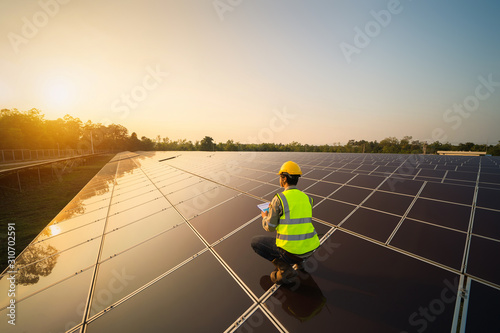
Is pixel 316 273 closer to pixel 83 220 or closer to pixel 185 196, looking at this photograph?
pixel 185 196

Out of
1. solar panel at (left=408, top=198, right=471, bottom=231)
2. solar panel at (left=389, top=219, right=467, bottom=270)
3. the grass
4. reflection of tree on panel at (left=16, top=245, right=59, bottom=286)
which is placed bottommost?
the grass

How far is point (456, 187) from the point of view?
23.4 feet

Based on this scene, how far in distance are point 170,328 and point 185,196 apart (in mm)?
7123

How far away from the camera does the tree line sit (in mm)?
58219

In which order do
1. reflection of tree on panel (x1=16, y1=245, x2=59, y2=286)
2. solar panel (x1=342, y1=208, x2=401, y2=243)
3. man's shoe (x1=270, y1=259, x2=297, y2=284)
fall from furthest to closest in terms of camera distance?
reflection of tree on panel (x1=16, y1=245, x2=59, y2=286) < solar panel (x1=342, y1=208, x2=401, y2=243) < man's shoe (x1=270, y1=259, x2=297, y2=284)

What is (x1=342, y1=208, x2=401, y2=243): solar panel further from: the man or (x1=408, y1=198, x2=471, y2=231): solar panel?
the man

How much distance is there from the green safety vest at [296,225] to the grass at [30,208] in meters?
13.1

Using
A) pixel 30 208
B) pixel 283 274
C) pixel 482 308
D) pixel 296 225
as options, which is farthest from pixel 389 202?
pixel 30 208

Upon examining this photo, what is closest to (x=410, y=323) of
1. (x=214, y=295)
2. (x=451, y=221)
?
(x=214, y=295)

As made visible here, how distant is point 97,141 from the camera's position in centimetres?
11694

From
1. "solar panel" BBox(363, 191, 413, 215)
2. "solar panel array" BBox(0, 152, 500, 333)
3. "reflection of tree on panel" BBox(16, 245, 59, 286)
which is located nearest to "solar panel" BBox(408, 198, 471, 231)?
"solar panel array" BBox(0, 152, 500, 333)

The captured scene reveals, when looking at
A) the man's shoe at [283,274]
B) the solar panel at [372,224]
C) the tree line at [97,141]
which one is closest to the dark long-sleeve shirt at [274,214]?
the man's shoe at [283,274]

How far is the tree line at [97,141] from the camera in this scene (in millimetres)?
58219

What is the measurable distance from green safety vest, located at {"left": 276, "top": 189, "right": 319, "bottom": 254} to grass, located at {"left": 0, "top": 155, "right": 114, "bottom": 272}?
13.1 m
